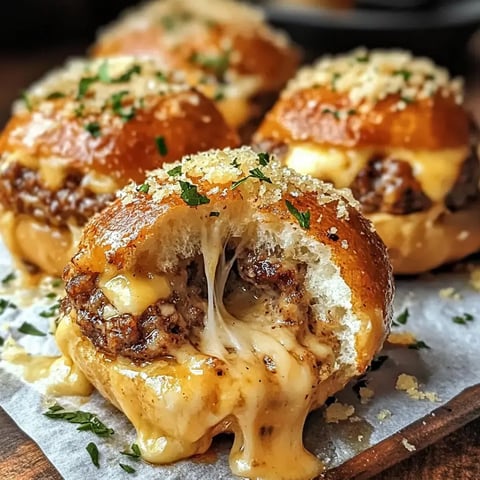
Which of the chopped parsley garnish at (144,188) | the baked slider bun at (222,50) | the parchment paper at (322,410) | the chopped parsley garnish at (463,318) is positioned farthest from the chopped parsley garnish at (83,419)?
the baked slider bun at (222,50)

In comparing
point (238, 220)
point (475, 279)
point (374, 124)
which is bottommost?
point (475, 279)

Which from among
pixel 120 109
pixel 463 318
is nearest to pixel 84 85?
pixel 120 109

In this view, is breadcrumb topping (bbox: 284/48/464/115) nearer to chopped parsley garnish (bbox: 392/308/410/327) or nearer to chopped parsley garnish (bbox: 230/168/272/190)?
chopped parsley garnish (bbox: 392/308/410/327)

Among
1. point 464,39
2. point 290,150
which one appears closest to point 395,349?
point 290,150

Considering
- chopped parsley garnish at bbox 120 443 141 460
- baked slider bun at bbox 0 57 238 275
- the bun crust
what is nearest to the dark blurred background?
baked slider bun at bbox 0 57 238 275

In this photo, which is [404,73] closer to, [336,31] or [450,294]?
[450,294]

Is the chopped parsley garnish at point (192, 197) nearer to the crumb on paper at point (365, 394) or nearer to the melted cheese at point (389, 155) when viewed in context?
the crumb on paper at point (365, 394)

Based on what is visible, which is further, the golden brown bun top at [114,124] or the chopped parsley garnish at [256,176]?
the golden brown bun top at [114,124]
